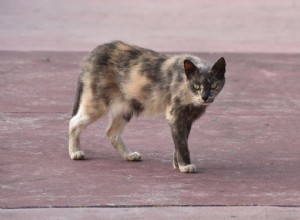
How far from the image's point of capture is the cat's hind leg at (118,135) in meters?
9.60

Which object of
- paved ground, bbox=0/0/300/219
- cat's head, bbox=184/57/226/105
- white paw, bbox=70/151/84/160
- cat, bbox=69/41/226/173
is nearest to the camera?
paved ground, bbox=0/0/300/219

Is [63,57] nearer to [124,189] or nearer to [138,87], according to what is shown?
[138,87]

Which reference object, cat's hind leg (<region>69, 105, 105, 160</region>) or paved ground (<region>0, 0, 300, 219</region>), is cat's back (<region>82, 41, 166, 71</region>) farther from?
paved ground (<region>0, 0, 300, 219</region>)

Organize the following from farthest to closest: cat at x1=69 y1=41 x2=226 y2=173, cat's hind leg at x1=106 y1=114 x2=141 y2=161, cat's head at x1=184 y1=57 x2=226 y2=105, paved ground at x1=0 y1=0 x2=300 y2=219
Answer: cat's hind leg at x1=106 y1=114 x2=141 y2=161 < cat at x1=69 y1=41 x2=226 y2=173 < cat's head at x1=184 y1=57 x2=226 y2=105 < paved ground at x1=0 y1=0 x2=300 y2=219

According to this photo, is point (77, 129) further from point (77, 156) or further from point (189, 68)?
point (189, 68)

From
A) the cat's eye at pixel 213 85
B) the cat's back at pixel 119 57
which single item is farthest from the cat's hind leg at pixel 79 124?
the cat's eye at pixel 213 85

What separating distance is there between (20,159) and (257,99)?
4.13 metres

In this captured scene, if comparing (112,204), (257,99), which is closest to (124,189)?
(112,204)

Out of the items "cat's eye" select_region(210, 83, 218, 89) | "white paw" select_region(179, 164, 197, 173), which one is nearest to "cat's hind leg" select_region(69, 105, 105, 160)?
"white paw" select_region(179, 164, 197, 173)

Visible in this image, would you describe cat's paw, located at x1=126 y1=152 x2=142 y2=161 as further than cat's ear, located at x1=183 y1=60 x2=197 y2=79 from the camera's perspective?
Yes

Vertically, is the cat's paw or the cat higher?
the cat

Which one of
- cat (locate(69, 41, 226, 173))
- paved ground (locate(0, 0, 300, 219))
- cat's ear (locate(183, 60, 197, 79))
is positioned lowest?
paved ground (locate(0, 0, 300, 219))

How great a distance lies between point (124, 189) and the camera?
27.5 ft

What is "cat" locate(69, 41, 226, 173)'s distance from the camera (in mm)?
8953
